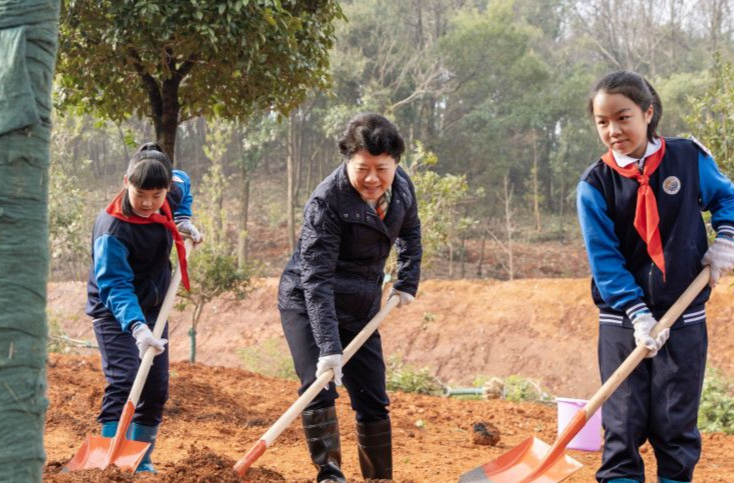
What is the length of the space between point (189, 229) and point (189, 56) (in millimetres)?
1907

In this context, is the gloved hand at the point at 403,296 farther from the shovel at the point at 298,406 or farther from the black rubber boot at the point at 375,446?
the black rubber boot at the point at 375,446

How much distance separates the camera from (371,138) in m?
3.65

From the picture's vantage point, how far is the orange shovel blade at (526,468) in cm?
368

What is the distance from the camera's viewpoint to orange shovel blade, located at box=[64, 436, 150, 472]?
3.91 m

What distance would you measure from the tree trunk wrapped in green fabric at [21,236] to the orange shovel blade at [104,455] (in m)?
1.87

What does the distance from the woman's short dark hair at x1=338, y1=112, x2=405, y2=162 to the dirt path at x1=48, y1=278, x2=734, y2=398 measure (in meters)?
10.1

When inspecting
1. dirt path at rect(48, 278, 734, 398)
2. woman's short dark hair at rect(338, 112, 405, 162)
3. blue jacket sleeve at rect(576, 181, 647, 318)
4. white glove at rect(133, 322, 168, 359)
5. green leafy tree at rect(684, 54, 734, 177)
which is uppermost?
green leafy tree at rect(684, 54, 734, 177)

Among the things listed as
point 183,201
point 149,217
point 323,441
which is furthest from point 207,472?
point 183,201

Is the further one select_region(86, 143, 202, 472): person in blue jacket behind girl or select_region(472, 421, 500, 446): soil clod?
select_region(472, 421, 500, 446): soil clod

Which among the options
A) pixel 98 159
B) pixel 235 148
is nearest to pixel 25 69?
pixel 235 148

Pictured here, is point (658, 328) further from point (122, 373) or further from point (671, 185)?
point (122, 373)

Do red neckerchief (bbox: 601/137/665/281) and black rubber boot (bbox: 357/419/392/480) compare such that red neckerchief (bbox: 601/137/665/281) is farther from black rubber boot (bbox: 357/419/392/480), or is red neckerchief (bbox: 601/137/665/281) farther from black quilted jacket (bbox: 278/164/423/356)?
black rubber boot (bbox: 357/419/392/480)

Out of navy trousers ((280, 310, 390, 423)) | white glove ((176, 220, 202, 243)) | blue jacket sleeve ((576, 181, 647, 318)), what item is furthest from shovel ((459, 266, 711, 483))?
white glove ((176, 220, 202, 243))

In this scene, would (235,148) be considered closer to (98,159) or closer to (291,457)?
(98,159)
